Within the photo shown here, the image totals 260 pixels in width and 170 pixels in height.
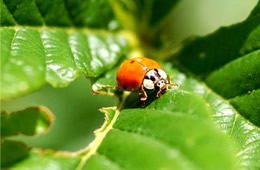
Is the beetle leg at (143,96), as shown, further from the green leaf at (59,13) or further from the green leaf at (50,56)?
the green leaf at (59,13)

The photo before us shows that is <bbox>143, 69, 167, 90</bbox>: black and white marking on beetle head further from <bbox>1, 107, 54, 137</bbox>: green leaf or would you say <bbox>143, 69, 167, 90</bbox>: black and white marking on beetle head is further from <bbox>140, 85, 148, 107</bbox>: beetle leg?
<bbox>1, 107, 54, 137</bbox>: green leaf

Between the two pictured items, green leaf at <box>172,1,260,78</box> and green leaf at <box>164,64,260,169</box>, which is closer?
green leaf at <box>164,64,260,169</box>

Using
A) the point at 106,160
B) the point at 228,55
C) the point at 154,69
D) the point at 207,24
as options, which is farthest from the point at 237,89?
the point at 207,24

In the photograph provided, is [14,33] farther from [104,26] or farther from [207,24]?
[207,24]

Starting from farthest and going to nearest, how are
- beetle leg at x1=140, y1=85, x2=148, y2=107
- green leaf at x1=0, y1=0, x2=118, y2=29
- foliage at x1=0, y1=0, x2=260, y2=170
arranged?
1. green leaf at x1=0, y1=0, x2=118, y2=29
2. beetle leg at x1=140, y1=85, x2=148, y2=107
3. foliage at x1=0, y1=0, x2=260, y2=170

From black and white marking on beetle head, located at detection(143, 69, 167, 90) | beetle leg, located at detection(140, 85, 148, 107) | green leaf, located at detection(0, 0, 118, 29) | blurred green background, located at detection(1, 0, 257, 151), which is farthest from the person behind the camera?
blurred green background, located at detection(1, 0, 257, 151)

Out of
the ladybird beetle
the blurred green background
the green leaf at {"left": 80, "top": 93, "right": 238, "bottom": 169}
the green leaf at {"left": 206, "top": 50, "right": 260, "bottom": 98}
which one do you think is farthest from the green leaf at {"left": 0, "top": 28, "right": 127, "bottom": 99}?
the blurred green background

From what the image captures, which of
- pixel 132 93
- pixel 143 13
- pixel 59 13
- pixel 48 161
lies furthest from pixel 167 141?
pixel 143 13
